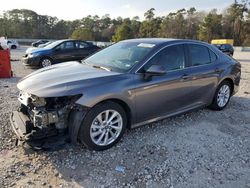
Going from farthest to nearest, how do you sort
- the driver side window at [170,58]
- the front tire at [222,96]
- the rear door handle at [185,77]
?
the front tire at [222,96], the rear door handle at [185,77], the driver side window at [170,58]

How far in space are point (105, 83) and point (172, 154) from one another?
1418 mm

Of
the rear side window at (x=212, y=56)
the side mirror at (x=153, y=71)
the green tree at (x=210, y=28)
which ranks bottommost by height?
the side mirror at (x=153, y=71)

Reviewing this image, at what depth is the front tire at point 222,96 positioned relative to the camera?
5.79 metres

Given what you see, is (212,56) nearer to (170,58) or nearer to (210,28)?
(170,58)

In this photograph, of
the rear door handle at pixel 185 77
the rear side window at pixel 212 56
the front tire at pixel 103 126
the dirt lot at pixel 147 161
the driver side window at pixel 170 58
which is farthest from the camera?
the rear side window at pixel 212 56

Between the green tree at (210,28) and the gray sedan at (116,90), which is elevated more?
the green tree at (210,28)

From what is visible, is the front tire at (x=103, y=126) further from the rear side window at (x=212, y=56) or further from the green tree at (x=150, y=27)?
the green tree at (x=150, y=27)

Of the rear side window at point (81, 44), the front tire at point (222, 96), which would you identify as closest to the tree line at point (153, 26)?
the rear side window at point (81, 44)

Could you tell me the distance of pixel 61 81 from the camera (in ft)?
12.4

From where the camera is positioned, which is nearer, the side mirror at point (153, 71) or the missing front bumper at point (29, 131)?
the missing front bumper at point (29, 131)

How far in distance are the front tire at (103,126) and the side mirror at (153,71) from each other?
669mm

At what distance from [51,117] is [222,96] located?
3.95 meters

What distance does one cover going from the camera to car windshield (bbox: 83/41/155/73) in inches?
172

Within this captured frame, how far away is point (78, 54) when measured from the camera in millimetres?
12828
